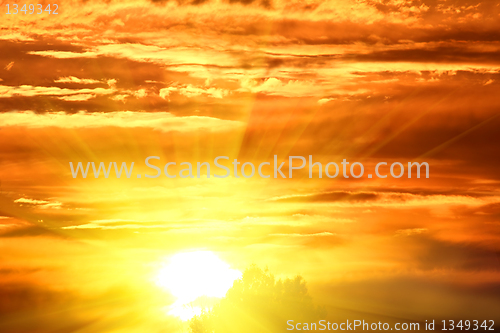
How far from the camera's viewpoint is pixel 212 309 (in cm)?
3734

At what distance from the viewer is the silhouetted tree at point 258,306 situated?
36469 mm

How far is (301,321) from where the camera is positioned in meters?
36.9

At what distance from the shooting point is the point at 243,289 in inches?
1486

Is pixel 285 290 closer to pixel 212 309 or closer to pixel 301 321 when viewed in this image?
pixel 301 321

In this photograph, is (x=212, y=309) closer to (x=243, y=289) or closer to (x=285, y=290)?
(x=243, y=289)

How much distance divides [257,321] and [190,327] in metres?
4.07

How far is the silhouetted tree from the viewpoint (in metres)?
36.5

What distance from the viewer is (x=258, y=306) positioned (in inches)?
1458

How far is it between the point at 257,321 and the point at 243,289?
2460 millimetres

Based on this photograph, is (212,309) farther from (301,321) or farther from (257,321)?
(301,321)

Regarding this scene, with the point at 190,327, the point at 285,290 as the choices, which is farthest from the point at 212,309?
the point at 285,290

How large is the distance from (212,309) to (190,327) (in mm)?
1650

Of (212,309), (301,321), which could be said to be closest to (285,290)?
(301,321)

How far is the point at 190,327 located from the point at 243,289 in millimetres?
3829
